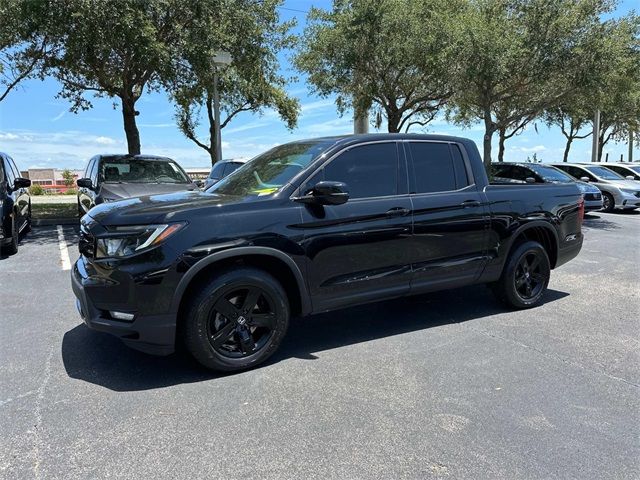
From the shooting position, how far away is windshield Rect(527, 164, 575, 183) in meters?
14.9

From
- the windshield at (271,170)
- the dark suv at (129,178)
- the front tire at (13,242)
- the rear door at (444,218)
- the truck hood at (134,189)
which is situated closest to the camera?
the windshield at (271,170)

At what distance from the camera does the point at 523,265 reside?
18.4 ft

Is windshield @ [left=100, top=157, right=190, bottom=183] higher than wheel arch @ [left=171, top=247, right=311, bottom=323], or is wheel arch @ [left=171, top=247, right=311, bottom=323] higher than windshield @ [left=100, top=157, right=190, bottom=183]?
windshield @ [left=100, top=157, right=190, bottom=183]

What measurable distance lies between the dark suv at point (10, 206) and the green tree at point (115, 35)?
9.33ft

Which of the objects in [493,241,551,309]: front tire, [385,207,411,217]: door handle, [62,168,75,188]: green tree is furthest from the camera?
[62,168,75,188]: green tree

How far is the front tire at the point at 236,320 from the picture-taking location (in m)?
3.70

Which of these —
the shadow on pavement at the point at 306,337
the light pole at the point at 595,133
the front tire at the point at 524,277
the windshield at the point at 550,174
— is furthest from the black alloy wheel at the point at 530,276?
the light pole at the point at 595,133

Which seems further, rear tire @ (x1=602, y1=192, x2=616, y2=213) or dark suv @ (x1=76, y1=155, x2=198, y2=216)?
rear tire @ (x1=602, y1=192, x2=616, y2=213)

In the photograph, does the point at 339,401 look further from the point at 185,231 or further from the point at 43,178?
the point at 43,178

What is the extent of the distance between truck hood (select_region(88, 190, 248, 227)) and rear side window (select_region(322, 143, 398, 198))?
913 mm

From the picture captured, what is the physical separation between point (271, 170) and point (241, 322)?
1478 millimetres

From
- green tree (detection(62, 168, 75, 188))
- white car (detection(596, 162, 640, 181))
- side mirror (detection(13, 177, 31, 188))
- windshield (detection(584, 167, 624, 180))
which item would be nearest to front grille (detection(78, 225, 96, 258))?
side mirror (detection(13, 177, 31, 188))

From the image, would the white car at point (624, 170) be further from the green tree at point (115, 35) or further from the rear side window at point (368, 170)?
the rear side window at point (368, 170)

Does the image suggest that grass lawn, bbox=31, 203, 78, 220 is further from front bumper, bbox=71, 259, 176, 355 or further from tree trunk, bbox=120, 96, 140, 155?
front bumper, bbox=71, 259, 176, 355
